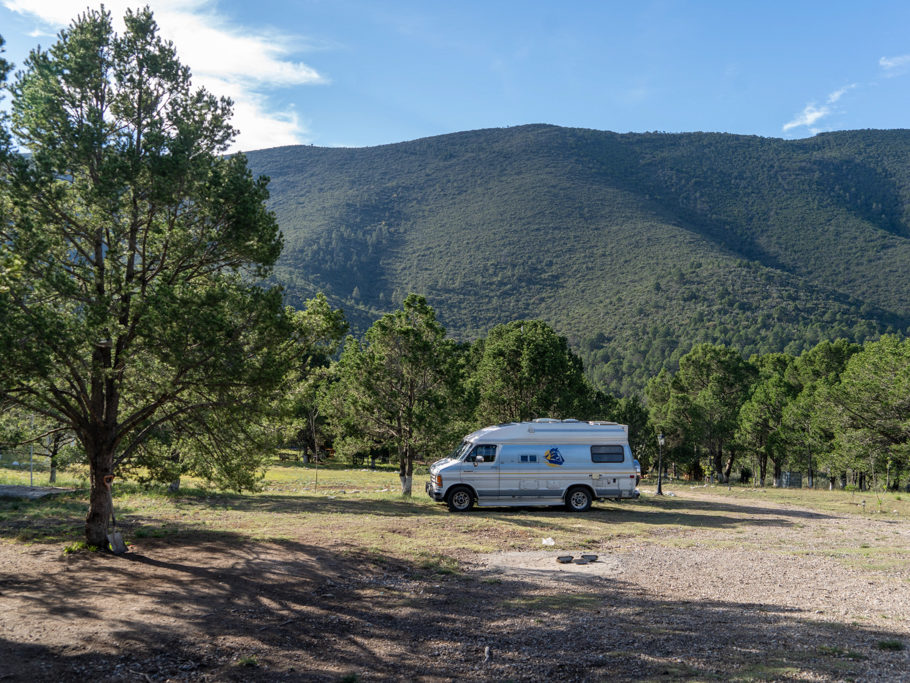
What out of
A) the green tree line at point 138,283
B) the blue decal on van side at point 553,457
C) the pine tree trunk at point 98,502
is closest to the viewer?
the green tree line at point 138,283

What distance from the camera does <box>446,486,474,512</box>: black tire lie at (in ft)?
64.6

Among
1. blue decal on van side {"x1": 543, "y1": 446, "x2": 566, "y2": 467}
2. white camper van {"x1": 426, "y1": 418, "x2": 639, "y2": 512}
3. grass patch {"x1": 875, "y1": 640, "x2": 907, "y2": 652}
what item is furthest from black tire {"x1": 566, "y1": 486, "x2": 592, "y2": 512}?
grass patch {"x1": 875, "y1": 640, "x2": 907, "y2": 652}

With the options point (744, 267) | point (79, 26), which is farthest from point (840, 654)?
point (744, 267)

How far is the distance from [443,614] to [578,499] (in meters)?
13.3

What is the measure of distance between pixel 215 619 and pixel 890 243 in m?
172

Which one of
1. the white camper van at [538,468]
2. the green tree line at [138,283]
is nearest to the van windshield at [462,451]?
the white camper van at [538,468]

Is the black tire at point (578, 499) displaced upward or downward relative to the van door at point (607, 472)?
downward

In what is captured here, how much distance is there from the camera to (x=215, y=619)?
7375 mm

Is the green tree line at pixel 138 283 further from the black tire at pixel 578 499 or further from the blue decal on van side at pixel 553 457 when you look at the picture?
the black tire at pixel 578 499

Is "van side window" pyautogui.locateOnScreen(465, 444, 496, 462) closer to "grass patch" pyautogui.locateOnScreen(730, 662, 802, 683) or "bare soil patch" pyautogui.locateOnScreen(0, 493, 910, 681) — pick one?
"bare soil patch" pyautogui.locateOnScreen(0, 493, 910, 681)

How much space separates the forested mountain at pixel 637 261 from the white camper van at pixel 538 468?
69.6m

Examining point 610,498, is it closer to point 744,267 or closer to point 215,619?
point 215,619

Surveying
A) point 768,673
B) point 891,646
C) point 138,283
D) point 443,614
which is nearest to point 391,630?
point 443,614

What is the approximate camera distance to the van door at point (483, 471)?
64.5 ft
